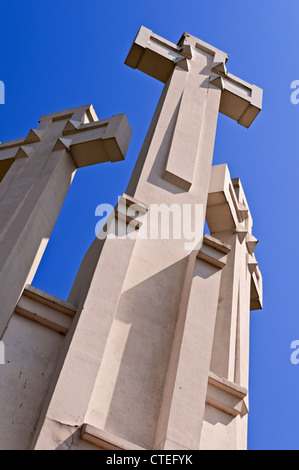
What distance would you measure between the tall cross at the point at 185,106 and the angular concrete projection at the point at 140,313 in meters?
0.03

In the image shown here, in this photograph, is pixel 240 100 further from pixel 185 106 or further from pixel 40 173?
pixel 40 173

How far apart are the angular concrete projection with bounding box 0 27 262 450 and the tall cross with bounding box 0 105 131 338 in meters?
0.03

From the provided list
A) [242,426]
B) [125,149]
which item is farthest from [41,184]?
[242,426]

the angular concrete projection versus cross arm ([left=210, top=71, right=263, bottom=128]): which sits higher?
cross arm ([left=210, top=71, right=263, bottom=128])

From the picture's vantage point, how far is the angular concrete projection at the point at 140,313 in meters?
5.46

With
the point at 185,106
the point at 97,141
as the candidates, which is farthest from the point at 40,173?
the point at 185,106

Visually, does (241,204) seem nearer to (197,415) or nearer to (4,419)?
(197,415)

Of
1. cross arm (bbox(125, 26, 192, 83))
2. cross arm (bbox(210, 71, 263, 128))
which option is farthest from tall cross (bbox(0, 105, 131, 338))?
cross arm (bbox(210, 71, 263, 128))

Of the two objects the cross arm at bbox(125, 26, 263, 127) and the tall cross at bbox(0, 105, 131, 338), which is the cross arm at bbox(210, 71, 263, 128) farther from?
the tall cross at bbox(0, 105, 131, 338)

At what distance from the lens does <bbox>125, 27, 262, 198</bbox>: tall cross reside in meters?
8.22

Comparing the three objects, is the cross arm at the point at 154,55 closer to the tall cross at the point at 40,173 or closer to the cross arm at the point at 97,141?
the tall cross at the point at 40,173

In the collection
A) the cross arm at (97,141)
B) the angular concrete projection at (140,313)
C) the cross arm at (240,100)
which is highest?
the cross arm at (240,100)

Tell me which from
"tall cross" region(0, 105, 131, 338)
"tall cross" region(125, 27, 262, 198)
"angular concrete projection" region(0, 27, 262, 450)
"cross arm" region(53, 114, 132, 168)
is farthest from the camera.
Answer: "cross arm" region(53, 114, 132, 168)

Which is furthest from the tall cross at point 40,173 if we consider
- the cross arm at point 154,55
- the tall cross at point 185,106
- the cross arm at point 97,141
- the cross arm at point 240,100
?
the cross arm at point 240,100
